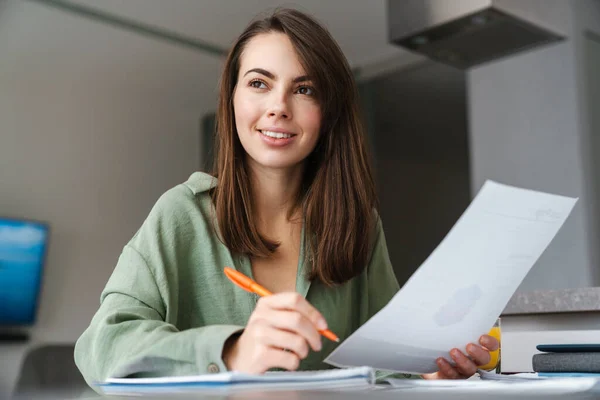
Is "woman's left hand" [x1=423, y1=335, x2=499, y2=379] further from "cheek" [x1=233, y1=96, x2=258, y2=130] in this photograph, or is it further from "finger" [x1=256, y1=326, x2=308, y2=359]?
"cheek" [x1=233, y1=96, x2=258, y2=130]

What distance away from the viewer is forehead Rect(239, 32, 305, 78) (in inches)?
44.2

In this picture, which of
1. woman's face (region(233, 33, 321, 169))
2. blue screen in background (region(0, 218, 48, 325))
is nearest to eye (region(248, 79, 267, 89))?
woman's face (region(233, 33, 321, 169))

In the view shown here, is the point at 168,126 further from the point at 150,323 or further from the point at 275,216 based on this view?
the point at 150,323

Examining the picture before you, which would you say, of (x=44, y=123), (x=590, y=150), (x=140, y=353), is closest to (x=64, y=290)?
(x=44, y=123)

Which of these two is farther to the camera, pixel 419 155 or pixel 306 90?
pixel 419 155

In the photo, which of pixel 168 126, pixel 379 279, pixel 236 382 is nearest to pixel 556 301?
pixel 379 279

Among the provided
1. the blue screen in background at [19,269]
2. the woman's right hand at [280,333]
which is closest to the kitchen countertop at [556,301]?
the woman's right hand at [280,333]

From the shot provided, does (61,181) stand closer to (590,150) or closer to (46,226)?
(46,226)

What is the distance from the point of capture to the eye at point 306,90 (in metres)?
1.13

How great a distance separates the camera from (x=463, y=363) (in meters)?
0.90

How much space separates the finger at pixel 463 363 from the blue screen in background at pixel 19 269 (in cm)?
393

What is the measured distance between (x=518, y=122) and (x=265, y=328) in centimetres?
315

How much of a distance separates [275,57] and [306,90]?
0.24 feet

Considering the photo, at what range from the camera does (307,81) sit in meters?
1.13
